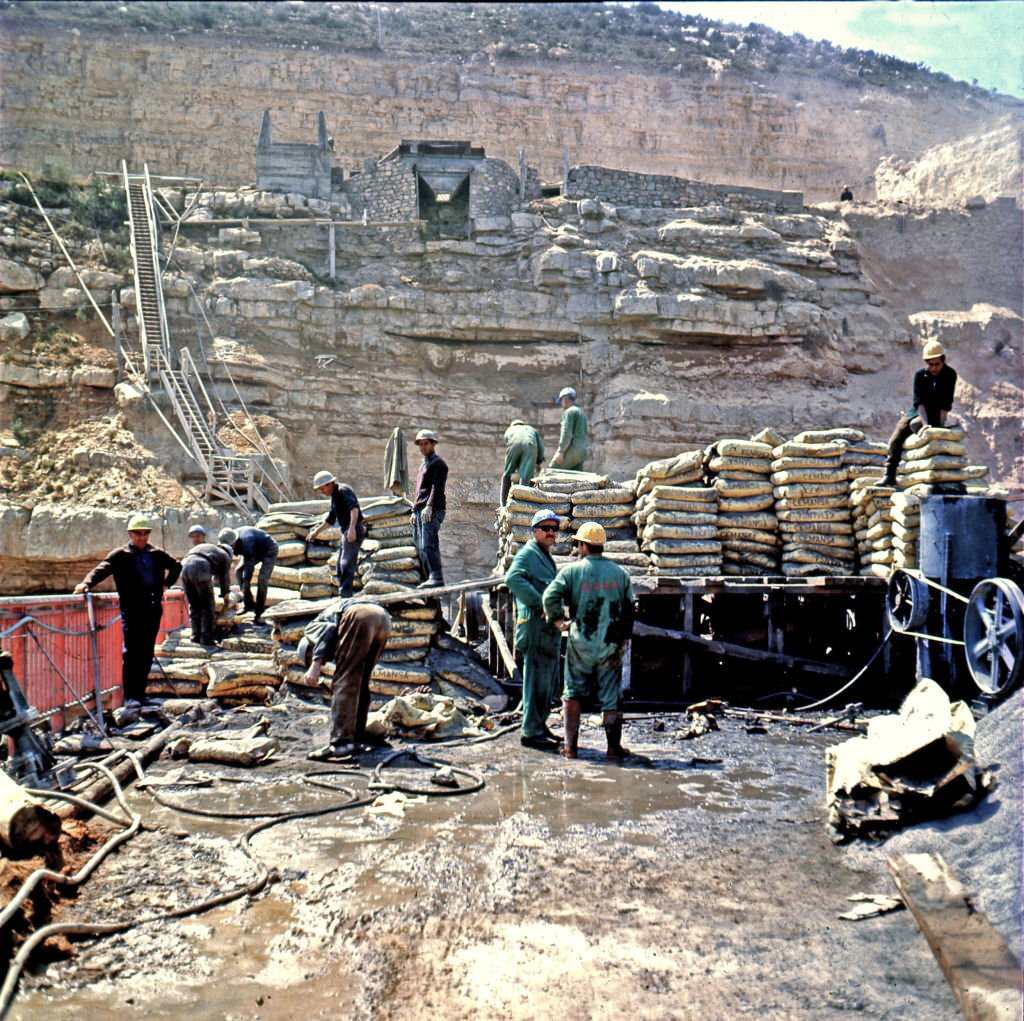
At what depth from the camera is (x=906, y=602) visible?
8953 mm

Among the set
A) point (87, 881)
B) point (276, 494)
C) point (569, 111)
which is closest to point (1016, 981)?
point (87, 881)

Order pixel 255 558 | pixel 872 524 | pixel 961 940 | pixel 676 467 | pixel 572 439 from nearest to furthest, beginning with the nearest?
pixel 961 940
pixel 872 524
pixel 676 467
pixel 255 558
pixel 572 439

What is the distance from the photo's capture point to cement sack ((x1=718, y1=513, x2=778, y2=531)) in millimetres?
11094

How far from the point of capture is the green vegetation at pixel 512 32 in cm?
4078

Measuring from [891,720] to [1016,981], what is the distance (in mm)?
2514

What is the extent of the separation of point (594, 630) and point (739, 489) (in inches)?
166

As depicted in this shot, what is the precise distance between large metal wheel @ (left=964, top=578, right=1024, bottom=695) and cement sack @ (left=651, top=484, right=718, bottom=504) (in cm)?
394

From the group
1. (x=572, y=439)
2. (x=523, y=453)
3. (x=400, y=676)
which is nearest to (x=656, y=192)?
(x=572, y=439)

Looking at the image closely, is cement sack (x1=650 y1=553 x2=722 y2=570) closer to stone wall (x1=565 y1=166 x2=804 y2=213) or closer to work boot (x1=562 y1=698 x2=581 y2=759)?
work boot (x1=562 y1=698 x2=581 y2=759)

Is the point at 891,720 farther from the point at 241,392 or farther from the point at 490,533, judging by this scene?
the point at 241,392

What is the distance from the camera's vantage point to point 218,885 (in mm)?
4789

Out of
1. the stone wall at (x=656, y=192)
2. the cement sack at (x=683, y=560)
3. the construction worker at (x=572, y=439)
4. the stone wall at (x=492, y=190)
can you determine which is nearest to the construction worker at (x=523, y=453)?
the construction worker at (x=572, y=439)

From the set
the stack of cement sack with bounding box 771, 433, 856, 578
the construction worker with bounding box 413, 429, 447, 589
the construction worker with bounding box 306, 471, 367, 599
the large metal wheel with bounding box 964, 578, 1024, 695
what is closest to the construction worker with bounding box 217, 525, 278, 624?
the construction worker with bounding box 306, 471, 367, 599

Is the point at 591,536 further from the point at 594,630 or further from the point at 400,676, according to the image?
the point at 400,676
